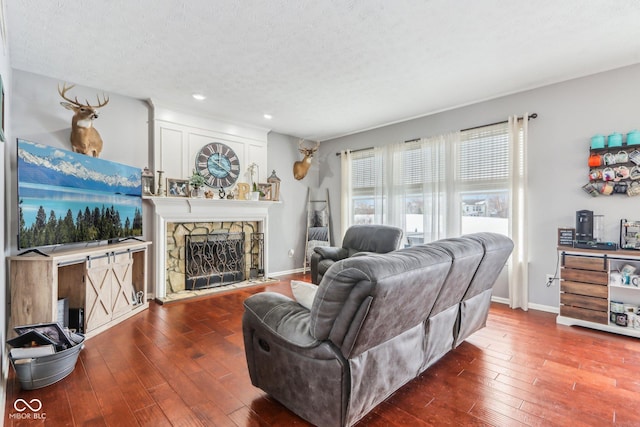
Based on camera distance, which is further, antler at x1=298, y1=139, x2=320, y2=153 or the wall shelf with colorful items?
antler at x1=298, y1=139, x2=320, y2=153

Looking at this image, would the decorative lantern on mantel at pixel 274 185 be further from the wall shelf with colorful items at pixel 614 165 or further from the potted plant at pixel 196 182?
the wall shelf with colorful items at pixel 614 165

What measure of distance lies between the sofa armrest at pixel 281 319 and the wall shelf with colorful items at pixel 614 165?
3.51 meters

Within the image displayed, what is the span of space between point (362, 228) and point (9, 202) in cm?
408

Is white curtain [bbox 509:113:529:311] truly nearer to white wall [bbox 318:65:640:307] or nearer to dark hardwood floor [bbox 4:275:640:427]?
white wall [bbox 318:65:640:307]

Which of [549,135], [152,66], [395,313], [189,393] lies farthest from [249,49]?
[549,135]

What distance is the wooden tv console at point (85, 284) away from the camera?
102 inches

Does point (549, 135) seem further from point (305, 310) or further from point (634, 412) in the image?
point (305, 310)

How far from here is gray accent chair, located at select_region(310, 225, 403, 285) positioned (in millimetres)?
4336

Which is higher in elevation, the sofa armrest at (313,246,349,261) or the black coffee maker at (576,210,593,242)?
the black coffee maker at (576,210,593,242)

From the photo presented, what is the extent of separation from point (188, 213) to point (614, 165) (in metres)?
5.14

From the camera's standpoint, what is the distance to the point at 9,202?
3053mm

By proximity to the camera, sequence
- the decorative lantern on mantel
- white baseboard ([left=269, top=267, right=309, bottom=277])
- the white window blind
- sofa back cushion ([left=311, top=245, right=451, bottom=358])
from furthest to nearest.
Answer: white baseboard ([left=269, top=267, right=309, bottom=277]) < the decorative lantern on mantel < the white window blind < sofa back cushion ([left=311, top=245, right=451, bottom=358])

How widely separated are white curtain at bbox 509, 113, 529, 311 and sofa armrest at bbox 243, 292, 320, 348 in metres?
3.24

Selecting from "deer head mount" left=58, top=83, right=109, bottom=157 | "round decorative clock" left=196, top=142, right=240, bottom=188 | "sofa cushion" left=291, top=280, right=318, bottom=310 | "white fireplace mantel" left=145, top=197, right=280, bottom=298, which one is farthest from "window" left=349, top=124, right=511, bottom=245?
"deer head mount" left=58, top=83, right=109, bottom=157
